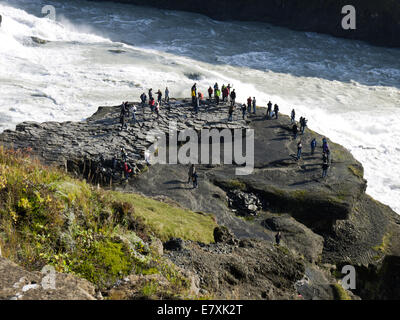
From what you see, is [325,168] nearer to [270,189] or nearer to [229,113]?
[270,189]

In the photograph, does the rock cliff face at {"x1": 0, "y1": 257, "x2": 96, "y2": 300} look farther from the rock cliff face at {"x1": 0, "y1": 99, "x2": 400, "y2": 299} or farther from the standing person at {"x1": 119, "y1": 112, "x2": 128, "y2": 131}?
the standing person at {"x1": 119, "y1": 112, "x2": 128, "y2": 131}

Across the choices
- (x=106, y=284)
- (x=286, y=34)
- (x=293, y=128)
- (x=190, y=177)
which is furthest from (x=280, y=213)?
(x=286, y=34)

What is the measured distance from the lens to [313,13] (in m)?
63.8

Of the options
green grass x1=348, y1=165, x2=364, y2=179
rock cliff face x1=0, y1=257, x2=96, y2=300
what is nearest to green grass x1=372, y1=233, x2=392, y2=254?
green grass x1=348, y1=165, x2=364, y2=179

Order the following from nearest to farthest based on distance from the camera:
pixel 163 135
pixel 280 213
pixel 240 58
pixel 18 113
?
pixel 280 213 < pixel 163 135 < pixel 18 113 < pixel 240 58

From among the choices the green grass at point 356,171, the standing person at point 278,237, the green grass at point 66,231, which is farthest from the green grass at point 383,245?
the green grass at point 66,231

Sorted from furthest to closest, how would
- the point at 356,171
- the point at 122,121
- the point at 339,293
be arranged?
the point at 122,121 → the point at 356,171 → the point at 339,293

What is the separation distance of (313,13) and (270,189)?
4994 cm

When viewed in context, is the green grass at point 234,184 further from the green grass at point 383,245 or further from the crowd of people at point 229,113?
the green grass at point 383,245

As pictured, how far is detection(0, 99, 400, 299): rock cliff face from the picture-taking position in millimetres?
20594

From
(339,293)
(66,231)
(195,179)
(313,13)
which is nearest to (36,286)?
(66,231)

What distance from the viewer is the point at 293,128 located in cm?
2800

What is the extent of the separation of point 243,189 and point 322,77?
2934 cm

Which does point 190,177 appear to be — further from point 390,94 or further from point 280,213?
point 390,94
